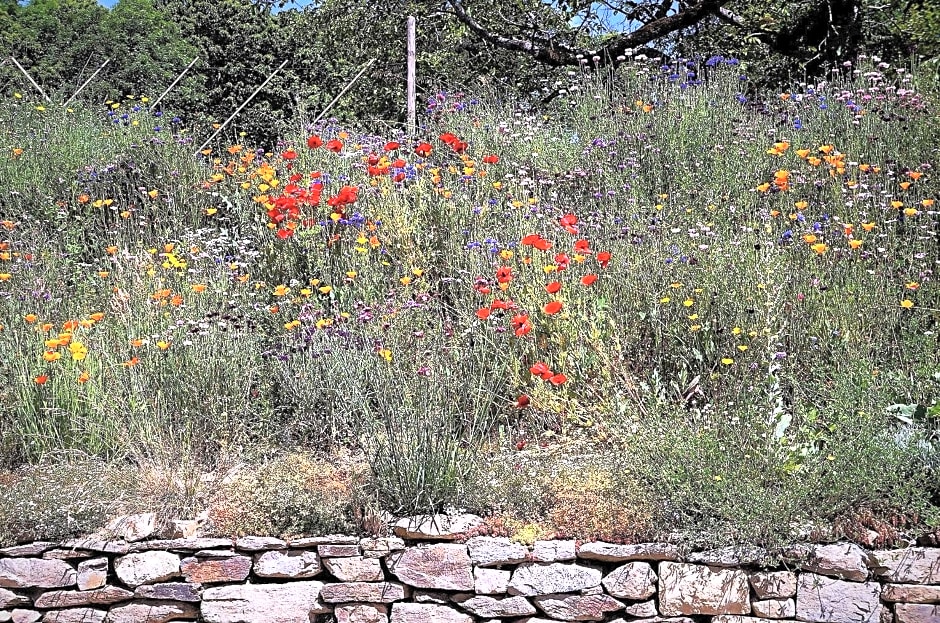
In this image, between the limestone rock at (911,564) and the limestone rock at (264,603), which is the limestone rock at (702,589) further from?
the limestone rock at (264,603)

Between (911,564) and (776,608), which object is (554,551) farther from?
(911,564)

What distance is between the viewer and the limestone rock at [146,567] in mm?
3477

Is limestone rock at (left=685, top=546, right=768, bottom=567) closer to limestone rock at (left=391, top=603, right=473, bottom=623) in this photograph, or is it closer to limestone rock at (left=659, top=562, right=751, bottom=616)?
limestone rock at (left=659, top=562, right=751, bottom=616)

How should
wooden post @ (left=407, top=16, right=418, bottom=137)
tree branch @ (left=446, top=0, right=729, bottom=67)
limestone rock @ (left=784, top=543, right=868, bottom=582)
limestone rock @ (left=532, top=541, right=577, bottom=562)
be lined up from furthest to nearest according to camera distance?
1. tree branch @ (left=446, top=0, right=729, bottom=67)
2. wooden post @ (left=407, top=16, right=418, bottom=137)
3. limestone rock @ (left=532, top=541, right=577, bottom=562)
4. limestone rock @ (left=784, top=543, right=868, bottom=582)

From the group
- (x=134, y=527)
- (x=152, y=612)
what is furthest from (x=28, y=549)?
(x=152, y=612)

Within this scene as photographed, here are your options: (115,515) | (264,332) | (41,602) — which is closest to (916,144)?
(264,332)

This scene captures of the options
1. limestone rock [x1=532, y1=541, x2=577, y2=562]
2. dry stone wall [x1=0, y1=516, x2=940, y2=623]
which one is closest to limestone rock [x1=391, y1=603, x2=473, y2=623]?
dry stone wall [x1=0, y1=516, x2=940, y2=623]

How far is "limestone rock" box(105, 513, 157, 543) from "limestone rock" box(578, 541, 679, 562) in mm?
1645

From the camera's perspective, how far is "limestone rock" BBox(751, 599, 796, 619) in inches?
129

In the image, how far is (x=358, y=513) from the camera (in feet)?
11.4

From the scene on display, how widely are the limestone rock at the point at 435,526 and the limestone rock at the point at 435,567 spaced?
0.12 feet

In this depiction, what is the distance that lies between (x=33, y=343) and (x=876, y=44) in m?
8.88

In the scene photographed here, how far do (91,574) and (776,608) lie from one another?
101 inches

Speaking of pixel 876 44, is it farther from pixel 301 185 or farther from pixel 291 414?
pixel 291 414
